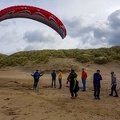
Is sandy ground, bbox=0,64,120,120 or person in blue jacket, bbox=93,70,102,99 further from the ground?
person in blue jacket, bbox=93,70,102,99

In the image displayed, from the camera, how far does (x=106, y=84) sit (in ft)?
87.0

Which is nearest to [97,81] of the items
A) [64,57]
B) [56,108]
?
[56,108]

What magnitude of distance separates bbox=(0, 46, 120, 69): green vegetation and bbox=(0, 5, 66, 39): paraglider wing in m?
18.0

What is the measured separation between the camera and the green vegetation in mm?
41688

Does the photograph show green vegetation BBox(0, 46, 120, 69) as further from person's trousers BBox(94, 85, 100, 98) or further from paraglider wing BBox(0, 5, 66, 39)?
person's trousers BBox(94, 85, 100, 98)

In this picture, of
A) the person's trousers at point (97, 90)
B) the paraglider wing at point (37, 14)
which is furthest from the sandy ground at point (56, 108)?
the paraglider wing at point (37, 14)

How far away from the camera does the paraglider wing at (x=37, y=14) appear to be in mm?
20808

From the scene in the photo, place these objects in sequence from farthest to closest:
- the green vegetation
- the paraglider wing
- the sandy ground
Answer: the green vegetation
the paraglider wing
the sandy ground

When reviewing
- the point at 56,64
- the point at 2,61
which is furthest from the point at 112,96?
the point at 2,61

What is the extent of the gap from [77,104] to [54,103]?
1.13m

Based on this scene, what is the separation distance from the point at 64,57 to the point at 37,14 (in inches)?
886

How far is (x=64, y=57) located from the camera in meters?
43.7

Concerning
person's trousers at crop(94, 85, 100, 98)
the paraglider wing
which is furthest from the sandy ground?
the paraglider wing

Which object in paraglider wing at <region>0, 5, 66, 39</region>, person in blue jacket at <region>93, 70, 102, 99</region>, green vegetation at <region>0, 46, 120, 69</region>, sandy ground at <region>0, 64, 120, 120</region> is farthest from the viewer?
green vegetation at <region>0, 46, 120, 69</region>
